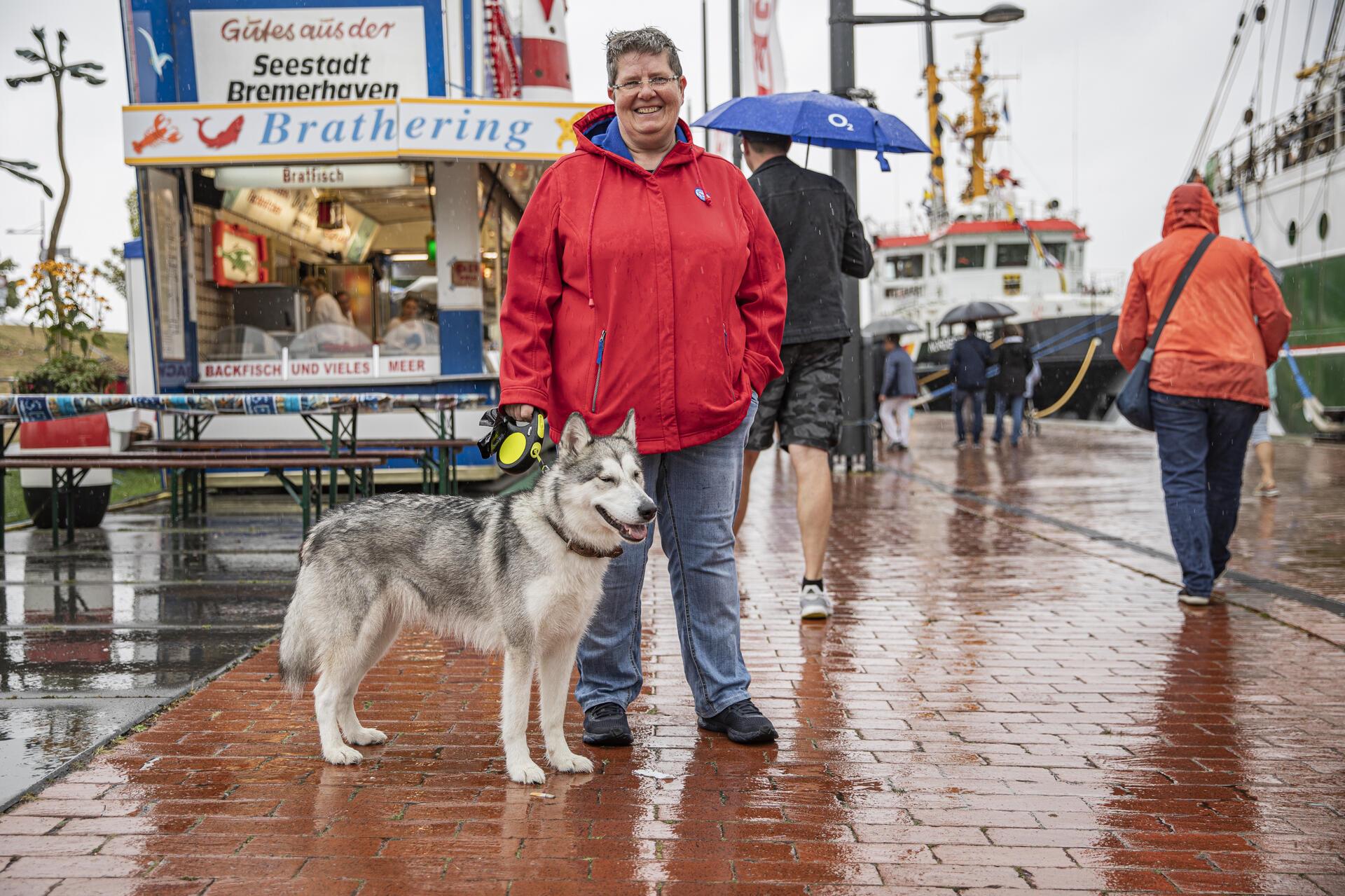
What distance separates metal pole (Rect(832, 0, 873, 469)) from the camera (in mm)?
13953

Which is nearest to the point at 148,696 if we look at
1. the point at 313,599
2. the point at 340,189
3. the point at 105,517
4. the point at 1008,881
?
the point at 313,599

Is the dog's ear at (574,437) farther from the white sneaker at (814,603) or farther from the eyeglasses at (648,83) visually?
A: the white sneaker at (814,603)

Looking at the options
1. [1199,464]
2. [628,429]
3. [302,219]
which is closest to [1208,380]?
[1199,464]

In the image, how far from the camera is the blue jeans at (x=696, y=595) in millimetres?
4211

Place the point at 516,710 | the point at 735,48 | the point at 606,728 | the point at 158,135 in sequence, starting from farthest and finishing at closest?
1. the point at 735,48
2. the point at 158,135
3. the point at 606,728
4. the point at 516,710

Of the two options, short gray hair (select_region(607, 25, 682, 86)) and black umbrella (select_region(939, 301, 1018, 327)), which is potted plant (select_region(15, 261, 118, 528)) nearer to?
short gray hair (select_region(607, 25, 682, 86))

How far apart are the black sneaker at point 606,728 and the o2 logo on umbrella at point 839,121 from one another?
3.96 meters

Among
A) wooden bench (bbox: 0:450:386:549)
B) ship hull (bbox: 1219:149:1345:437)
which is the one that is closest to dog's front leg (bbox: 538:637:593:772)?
wooden bench (bbox: 0:450:386:549)

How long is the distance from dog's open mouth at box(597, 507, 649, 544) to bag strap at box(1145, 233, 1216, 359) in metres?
4.20

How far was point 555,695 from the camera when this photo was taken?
3.86 meters

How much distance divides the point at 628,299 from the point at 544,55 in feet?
31.6

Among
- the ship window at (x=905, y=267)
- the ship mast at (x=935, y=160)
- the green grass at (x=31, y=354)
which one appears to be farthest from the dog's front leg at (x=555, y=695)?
the ship window at (x=905, y=267)

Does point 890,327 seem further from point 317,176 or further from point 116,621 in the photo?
point 116,621

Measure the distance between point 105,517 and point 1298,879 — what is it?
34.0ft
